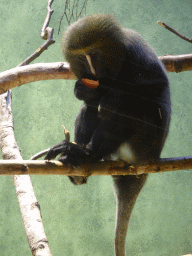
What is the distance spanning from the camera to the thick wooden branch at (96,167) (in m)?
1.08

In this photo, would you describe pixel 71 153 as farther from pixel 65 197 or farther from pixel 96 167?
pixel 65 197

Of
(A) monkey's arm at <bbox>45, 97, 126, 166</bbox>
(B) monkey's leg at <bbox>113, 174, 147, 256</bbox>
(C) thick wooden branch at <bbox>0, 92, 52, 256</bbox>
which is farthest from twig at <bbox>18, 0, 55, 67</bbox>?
(B) monkey's leg at <bbox>113, 174, 147, 256</bbox>

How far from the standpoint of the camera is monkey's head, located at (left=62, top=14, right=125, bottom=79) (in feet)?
4.60

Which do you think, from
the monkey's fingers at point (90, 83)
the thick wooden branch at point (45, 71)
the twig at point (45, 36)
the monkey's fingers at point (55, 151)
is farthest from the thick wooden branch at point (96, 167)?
the twig at point (45, 36)

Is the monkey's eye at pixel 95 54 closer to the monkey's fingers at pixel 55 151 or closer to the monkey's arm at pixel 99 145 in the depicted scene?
the monkey's arm at pixel 99 145

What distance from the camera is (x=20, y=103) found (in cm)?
279

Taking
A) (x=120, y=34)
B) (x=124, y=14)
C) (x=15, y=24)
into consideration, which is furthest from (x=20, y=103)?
(x=120, y=34)

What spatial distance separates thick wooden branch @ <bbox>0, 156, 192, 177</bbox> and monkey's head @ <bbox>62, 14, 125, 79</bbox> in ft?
1.44

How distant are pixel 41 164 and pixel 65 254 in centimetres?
181

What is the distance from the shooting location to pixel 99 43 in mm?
1410

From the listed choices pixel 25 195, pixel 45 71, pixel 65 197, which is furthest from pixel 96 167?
pixel 65 197

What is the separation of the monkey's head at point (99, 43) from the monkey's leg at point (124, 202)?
67 centimetres

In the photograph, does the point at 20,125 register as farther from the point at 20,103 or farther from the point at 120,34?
the point at 120,34

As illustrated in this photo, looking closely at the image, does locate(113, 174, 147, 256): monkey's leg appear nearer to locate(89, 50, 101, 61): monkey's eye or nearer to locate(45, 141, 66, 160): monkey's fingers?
locate(45, 141, 66, 160): monkey's fingers
